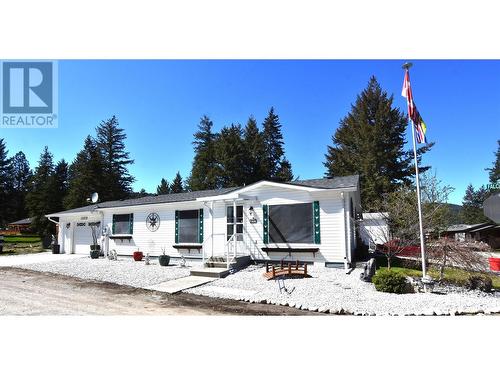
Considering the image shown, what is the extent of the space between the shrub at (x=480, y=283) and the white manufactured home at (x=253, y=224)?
3.14 m

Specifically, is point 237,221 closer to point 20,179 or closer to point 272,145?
point 272,145

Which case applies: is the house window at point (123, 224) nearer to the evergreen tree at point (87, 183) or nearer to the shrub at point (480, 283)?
the shrub at point (480, 283)

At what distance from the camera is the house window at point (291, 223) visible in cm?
1057

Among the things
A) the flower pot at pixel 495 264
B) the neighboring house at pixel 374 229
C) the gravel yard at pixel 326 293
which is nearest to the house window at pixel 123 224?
the gravel yard at pixel 326 293

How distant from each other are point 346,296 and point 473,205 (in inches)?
2131

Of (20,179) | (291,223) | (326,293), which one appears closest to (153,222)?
(291,223)

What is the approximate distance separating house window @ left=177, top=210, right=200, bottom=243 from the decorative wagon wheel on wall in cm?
121

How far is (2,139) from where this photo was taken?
138 feet

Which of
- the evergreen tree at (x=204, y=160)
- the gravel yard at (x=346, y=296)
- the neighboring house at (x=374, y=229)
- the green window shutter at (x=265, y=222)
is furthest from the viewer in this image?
the evergreen tree at (x=204, y=160)

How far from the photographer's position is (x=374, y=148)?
97.2 feet

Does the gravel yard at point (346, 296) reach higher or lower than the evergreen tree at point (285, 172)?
lower
